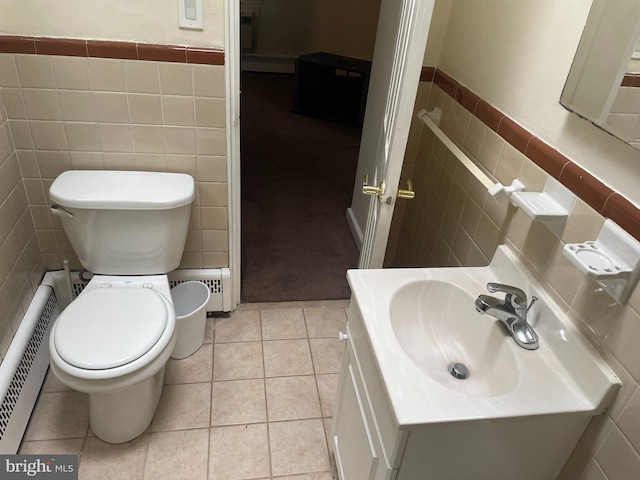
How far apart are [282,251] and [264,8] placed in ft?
12.6

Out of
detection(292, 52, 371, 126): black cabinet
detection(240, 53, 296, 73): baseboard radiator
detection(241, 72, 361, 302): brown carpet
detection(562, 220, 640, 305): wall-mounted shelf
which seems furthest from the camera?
detection(240, 53, 296, 73): baseboard radiator

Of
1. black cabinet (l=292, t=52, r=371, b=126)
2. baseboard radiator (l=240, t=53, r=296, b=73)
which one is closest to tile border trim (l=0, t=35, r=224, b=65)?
black cabinet (l=292, t=52, r=371, b=126)

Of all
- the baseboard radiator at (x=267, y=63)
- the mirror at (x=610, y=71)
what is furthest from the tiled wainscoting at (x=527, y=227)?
the baseboard radiator at (x=267, y=63)

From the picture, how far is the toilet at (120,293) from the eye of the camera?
1.40m

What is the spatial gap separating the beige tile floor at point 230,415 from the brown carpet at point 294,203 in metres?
0.32

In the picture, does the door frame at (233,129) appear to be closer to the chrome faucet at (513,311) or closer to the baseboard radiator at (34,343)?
the baseboard radiator at (34,343)

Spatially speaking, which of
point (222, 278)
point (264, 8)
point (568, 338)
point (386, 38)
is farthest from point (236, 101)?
point (264, 8)

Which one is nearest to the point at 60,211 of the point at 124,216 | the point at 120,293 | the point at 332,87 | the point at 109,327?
the point at 124,216

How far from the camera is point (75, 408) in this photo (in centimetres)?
170

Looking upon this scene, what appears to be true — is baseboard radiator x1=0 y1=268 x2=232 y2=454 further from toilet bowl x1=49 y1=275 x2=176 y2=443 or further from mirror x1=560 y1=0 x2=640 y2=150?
mirror x1=560 y1=0 x2=640 y2=150

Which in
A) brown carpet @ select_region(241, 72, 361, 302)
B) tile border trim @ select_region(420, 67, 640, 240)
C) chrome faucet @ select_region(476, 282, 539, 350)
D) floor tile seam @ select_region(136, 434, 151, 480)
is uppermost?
tile border trim @ select_region(420, 67, 640, 240)

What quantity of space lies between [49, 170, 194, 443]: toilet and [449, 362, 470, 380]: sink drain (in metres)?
0.87

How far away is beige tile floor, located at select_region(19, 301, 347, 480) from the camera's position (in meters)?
1.56

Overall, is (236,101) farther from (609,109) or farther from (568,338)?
(568,338)
